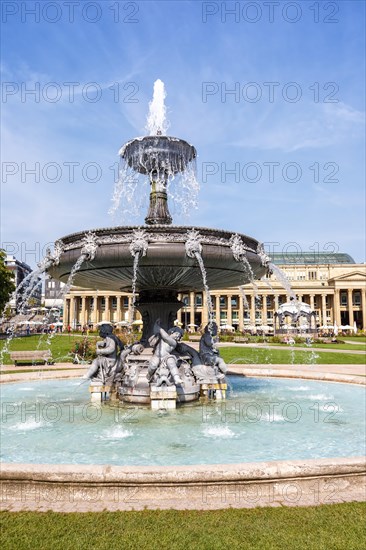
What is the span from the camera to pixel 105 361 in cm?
1062

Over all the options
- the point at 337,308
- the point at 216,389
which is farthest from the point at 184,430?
the point at 337,308

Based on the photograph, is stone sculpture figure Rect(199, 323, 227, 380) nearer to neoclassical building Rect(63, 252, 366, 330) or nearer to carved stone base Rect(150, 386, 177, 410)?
carved stone base Rect(150, 386, 177, 410)

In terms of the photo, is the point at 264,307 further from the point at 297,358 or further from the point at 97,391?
the point at 97,391

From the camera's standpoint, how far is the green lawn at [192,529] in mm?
3947

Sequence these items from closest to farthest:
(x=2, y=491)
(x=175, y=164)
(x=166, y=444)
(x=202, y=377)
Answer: (x=2, y=491) < (x=166, y=444) < (x=202, y=377) < (x=175, y=164)

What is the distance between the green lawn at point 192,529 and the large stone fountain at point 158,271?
501 centimetres

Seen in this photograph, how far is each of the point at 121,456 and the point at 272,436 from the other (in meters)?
2.67

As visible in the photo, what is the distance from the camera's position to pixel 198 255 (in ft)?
28.4

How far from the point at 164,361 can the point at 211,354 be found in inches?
73.7

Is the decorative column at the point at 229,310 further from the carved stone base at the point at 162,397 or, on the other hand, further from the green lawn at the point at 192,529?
the green lawn at the point at 192,529

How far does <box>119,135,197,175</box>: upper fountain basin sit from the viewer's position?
1127 cm

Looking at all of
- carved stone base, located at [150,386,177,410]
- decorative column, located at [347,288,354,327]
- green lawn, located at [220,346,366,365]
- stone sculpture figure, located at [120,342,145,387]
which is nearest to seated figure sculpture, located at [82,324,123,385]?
stone sculpture figure, located at [120,342,145,387]

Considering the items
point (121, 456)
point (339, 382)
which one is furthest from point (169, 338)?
point (339, 382)

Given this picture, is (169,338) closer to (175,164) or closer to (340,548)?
(175,164)
